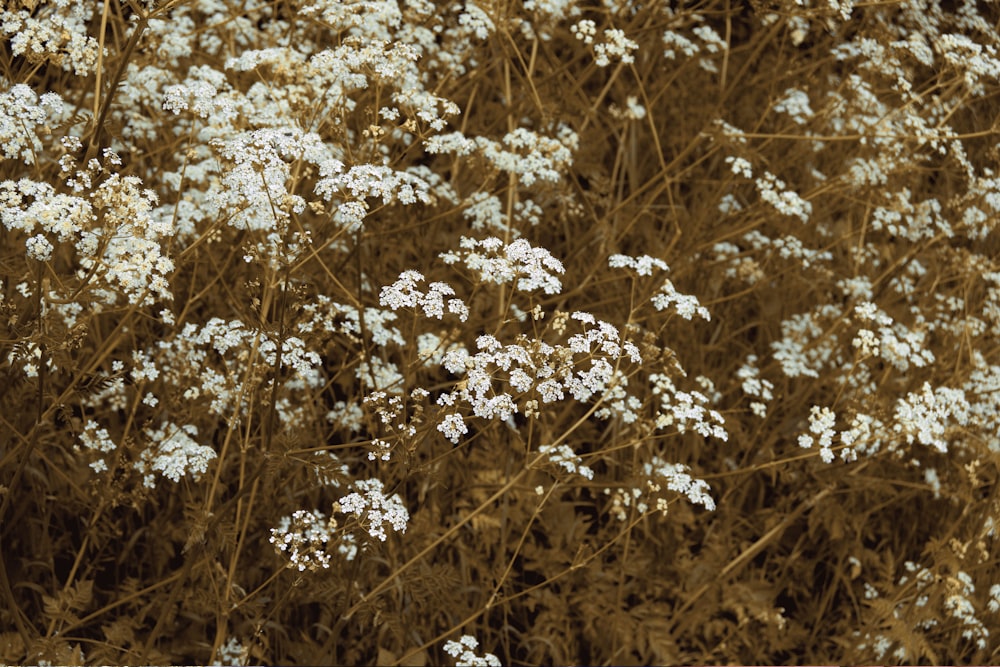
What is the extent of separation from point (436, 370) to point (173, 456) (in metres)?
2.01

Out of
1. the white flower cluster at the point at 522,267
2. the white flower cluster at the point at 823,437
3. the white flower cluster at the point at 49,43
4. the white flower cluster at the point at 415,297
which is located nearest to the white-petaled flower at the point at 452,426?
the white flower cluster at the point at 415,297

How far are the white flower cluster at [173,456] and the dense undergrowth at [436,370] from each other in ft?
0.08

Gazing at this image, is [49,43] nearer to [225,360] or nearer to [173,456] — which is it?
[225,360]

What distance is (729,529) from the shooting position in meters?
5.50

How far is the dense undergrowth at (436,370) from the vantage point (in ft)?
12.0

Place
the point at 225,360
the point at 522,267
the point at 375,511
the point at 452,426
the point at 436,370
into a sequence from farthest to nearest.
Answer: the point at 436,370, the point at 225,360, the point at 522,267, the point at 375,511, the point at 452,426

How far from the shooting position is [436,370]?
18.5ft

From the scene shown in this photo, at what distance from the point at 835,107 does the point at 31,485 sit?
4531 mm

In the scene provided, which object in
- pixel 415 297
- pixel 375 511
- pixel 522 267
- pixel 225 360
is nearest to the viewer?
pixel 415 297

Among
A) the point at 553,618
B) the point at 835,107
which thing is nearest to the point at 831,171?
the point at 835,107

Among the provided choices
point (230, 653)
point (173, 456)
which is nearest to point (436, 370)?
point (230, 653)

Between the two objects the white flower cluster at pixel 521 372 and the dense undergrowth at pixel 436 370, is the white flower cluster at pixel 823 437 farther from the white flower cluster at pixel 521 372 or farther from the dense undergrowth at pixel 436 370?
the white flower cluster at pixel 521 372

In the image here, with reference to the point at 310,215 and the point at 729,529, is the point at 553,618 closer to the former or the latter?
the point at 729,529

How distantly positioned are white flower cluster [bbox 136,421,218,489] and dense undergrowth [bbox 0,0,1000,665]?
2cm
